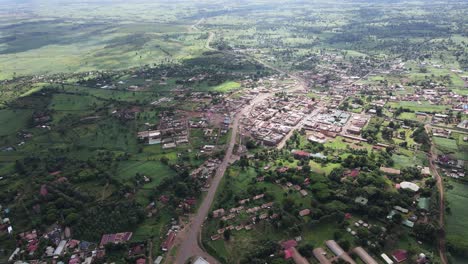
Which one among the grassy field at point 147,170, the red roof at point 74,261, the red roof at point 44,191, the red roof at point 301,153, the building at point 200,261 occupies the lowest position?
the red roof at point 74,261

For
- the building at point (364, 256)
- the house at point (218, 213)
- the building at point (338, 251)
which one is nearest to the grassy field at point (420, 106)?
the building at point (364, 256)

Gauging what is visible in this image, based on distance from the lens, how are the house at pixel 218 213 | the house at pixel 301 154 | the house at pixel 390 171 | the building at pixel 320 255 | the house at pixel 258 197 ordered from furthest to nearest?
the house at pixel 301 154 < the house at pixel 390 171 < the house at pixel 258 197 < the house at pixel 218 213 < the building at pixel 320 255

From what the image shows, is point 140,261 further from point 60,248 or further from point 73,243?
point 60,248

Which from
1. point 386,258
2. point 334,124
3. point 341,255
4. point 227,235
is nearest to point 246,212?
point 227,235

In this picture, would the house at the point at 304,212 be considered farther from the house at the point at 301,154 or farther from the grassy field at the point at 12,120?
the grassy field at the point at 12,120

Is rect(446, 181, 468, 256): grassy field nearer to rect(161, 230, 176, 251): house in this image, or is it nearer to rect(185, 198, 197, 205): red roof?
rect(185, 198, 197, 205): red roof

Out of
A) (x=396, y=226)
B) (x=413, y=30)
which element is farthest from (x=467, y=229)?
(x=413, y=30)

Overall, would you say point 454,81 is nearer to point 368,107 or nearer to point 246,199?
point 368,107

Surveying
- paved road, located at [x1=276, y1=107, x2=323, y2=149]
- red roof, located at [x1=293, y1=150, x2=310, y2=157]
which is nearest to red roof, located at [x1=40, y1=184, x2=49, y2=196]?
paved road, located at [x1=276, y1=107, x2=323, y2=149]

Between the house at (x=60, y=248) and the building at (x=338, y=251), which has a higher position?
the building at (x=338, y=251)
